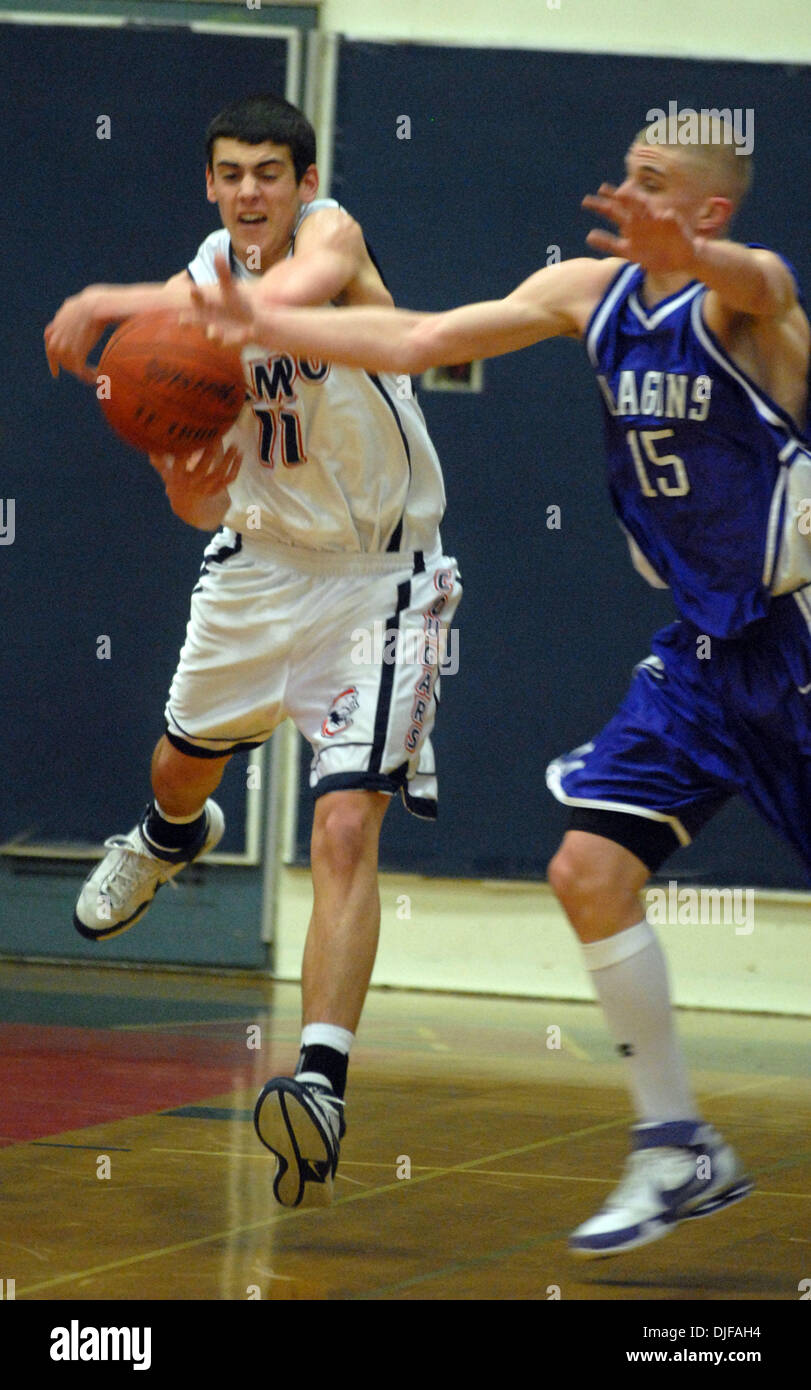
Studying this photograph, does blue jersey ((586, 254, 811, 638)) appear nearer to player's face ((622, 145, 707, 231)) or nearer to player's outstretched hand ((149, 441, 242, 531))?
player's face ((622, 145, 707, 231))

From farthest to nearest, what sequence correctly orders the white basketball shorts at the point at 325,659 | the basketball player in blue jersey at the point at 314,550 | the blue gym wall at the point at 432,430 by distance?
the blue gym wall at the point at 432,430
the white basketball shorts at the point at 325,659
the basketball player in blue jersey at the point at 314,550

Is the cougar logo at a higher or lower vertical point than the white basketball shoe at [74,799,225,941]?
higher

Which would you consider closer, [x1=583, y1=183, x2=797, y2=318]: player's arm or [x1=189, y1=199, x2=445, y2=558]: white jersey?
[x1=583, y1=183, x2=797, y2=318]: player's arm

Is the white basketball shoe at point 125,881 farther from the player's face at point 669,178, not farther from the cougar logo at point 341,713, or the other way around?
the player's face at point 669,178

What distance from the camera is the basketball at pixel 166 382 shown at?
11.2ft

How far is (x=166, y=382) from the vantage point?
134 inches

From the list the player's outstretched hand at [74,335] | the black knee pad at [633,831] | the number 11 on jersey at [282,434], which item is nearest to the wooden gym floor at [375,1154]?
the black knee pad at [633,831]

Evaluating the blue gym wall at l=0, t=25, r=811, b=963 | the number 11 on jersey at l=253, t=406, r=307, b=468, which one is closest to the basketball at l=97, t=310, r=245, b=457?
the number 11 on jersey at l=253, t=406, r=307, b=468

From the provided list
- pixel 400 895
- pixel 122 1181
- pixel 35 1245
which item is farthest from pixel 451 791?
pixel 35 1245

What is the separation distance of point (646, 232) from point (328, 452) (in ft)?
4.01

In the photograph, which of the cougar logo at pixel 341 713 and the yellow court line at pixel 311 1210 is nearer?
the yellow court line at pixel 311 1210

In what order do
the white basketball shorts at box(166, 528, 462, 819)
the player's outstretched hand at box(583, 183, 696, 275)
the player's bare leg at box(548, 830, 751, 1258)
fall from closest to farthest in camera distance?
the player's outstretched hand at box(583, 183, 696, 275), the player's bare leg at box(548, 830, 751, 1258), the white basketball shorts at box(166, 528, 462, 819)

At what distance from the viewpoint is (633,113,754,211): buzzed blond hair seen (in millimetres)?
2730

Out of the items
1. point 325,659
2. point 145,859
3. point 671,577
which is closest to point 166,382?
point 325,659
